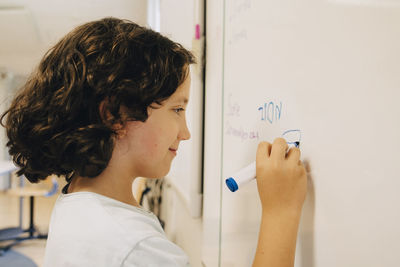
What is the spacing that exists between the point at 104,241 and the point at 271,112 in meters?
0.33

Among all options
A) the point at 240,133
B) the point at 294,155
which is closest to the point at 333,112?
the point at 294,155

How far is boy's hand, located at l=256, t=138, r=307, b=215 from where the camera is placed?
420 millimetres

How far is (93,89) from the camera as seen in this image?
0.54 meters

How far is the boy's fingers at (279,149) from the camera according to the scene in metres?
0.44

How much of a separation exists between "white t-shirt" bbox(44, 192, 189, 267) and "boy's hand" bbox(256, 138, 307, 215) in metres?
0.17

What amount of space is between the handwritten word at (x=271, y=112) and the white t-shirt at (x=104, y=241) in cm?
26

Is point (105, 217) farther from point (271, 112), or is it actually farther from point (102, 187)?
point (271, 112)

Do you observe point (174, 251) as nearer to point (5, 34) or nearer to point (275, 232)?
point (275, 232)

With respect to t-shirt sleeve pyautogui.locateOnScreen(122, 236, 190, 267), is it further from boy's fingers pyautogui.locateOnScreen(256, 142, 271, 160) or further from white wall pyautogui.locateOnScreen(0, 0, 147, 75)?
white wall pyautogui.locateOnScreen(0, 0, 147, 75)

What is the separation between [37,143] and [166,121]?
0.26 m

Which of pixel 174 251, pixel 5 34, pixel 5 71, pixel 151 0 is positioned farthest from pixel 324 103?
pixel 5 71

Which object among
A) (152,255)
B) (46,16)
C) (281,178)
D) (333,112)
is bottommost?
(152,255)

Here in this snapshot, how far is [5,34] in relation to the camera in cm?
332

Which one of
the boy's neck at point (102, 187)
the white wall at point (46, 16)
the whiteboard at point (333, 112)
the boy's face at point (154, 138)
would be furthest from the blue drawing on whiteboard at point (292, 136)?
the white wall at point (46, 16)
